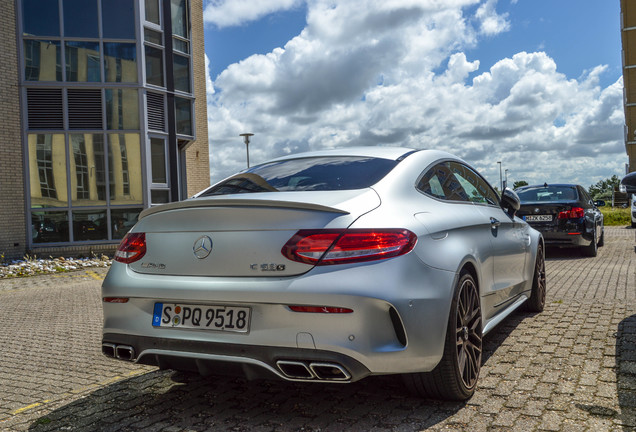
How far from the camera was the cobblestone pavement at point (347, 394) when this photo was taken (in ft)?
10.2

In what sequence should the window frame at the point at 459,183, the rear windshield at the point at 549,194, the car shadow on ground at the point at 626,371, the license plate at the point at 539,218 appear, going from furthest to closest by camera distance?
the rear windshield at the point at 549,194 → the license plate at the point at 539,218 → the window frame at the point at 459,183 → the car shadow on ground at the point at 626,371

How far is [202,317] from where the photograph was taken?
118 inches

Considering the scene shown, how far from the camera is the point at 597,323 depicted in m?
5.36

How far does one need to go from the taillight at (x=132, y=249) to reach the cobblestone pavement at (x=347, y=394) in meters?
0.89

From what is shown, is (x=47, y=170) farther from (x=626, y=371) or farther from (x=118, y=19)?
(x=626, y=371)

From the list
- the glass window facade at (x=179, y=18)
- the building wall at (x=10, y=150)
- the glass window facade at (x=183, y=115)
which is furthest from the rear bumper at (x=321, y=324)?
the glass window facade at (x=179, y=18)

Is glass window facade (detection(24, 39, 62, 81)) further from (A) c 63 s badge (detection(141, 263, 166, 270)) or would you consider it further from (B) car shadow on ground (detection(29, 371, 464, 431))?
(A) c 63 s badge (detection(141, 263, 166, 270))

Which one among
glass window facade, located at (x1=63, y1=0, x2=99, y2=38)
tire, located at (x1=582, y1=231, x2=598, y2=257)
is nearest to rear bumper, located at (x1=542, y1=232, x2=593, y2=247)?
tire, located at (x1=582, y1=231, x2=598, y2=257)

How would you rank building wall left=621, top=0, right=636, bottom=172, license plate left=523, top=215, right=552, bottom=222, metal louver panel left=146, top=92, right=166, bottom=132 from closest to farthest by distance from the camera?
license plate left=523, top=215, right=552, bottom=222 → metal louver panel left=146, top=92, right=166, bottom=132 → building wall left=621, top=0, right=636, bottom=172

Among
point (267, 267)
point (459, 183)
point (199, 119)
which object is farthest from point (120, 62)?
point (267, 267)

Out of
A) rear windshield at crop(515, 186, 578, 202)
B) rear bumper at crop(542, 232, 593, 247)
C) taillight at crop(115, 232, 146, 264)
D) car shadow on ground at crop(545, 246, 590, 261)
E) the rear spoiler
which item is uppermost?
the rear spoiler

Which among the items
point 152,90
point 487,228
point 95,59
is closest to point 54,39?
point 95,59

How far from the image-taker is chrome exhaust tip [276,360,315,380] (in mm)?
2799

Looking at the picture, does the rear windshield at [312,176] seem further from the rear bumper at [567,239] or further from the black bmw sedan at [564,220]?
the rear bumper at [567,239]
